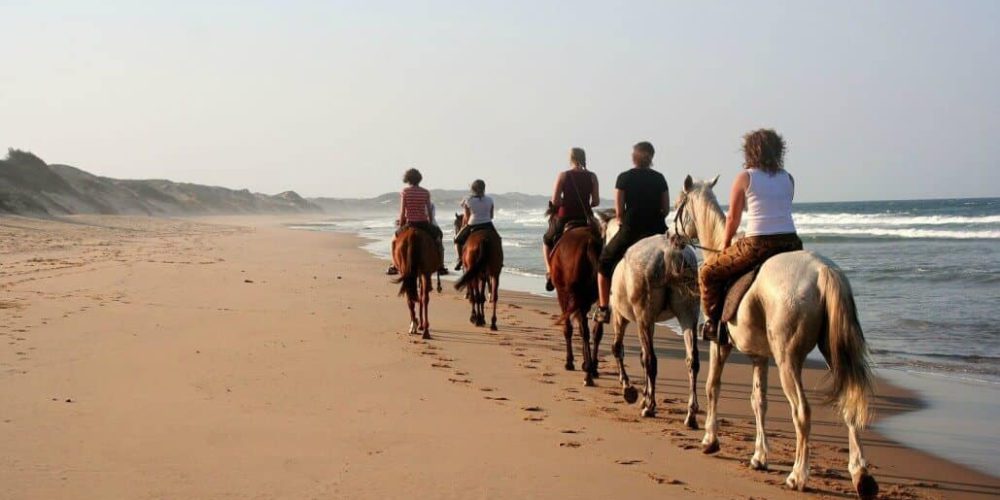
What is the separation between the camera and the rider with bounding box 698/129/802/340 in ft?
19.0

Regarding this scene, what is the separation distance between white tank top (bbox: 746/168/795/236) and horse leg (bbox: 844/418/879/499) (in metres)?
1.34

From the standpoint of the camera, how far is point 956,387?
29.2ft

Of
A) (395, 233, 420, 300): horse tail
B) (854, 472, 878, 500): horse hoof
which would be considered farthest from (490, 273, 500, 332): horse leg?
(854, 472, 878, 500): horse hoof

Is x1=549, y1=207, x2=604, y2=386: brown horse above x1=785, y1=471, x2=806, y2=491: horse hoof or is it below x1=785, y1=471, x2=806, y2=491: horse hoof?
above

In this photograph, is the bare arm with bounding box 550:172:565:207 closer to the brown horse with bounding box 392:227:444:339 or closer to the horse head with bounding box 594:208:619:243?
the horse head with bounding box 594:208:619:243

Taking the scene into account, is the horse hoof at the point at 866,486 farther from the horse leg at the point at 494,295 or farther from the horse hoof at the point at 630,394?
the horse leg at the point at 494,295

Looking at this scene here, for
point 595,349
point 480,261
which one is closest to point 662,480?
point 595,349

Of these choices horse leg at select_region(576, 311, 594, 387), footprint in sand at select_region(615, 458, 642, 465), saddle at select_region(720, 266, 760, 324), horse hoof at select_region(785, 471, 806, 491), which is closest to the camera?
horse hoof at select_region(785, 471, 806, 491)

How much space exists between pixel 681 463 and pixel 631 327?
791cm

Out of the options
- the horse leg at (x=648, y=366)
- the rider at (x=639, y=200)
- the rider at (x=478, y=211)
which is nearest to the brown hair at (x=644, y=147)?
the rider at (x=639, y=200)

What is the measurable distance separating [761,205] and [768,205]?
5 cm

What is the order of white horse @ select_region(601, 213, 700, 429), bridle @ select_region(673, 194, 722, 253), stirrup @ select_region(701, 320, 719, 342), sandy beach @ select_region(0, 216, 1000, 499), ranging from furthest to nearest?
white horse @ select_region(601, 213, 700, 429), bridle @ select_region(673, 194, 722, 253), stirrup @ select_region(701, 320, 719, 342), sandy beach @ select_region(0, 216, 1000, 499)

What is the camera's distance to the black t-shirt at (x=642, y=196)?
810 centimetres

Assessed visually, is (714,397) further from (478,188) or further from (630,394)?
(478,188)
